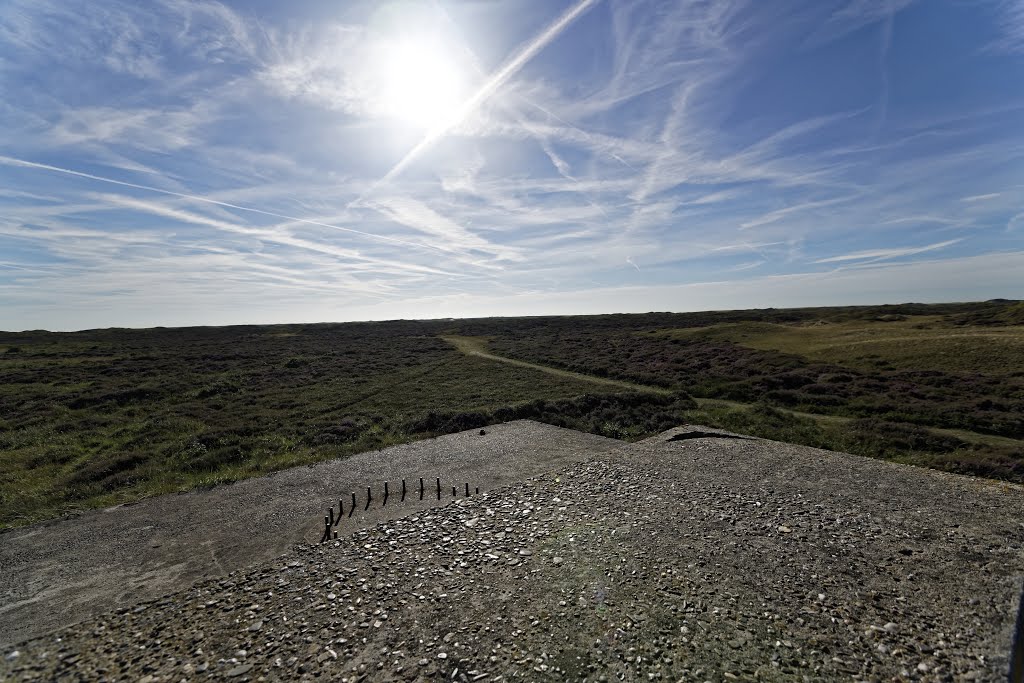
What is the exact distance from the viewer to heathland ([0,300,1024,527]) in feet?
70.6

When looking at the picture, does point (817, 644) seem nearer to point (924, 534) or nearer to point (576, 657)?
point (576, 657)

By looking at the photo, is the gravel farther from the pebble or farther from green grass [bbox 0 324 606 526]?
green grass [bbox 0 324 606 526]

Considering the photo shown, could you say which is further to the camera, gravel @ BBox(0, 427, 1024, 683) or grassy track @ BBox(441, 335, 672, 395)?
grassy track @ BBox(441, 335, 672, 395)

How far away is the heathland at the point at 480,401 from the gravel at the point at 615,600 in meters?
9.48

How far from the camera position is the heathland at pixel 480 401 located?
21516 millimetres

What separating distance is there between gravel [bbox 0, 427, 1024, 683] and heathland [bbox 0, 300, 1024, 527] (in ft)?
31.1

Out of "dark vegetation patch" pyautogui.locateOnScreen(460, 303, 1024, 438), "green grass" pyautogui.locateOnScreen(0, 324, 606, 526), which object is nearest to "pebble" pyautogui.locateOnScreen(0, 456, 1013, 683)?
"green grass" pyautogui.locateOnScreen(0, 324, 606, 526)

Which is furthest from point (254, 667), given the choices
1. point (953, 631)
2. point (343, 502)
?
point (953, 631)

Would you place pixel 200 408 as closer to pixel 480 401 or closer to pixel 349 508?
pixel 480 401

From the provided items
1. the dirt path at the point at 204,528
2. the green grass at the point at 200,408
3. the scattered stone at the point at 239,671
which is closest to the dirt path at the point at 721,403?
the green grass at the point at 200,408

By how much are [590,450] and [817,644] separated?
13.9m

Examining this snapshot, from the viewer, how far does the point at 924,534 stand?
42.0ft

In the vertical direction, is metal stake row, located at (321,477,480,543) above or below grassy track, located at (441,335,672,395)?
below

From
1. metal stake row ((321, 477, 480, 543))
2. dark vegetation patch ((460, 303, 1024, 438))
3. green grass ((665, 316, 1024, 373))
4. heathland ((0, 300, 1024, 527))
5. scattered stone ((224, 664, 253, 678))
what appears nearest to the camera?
scattered stone ((224, 664, 253, 678))
